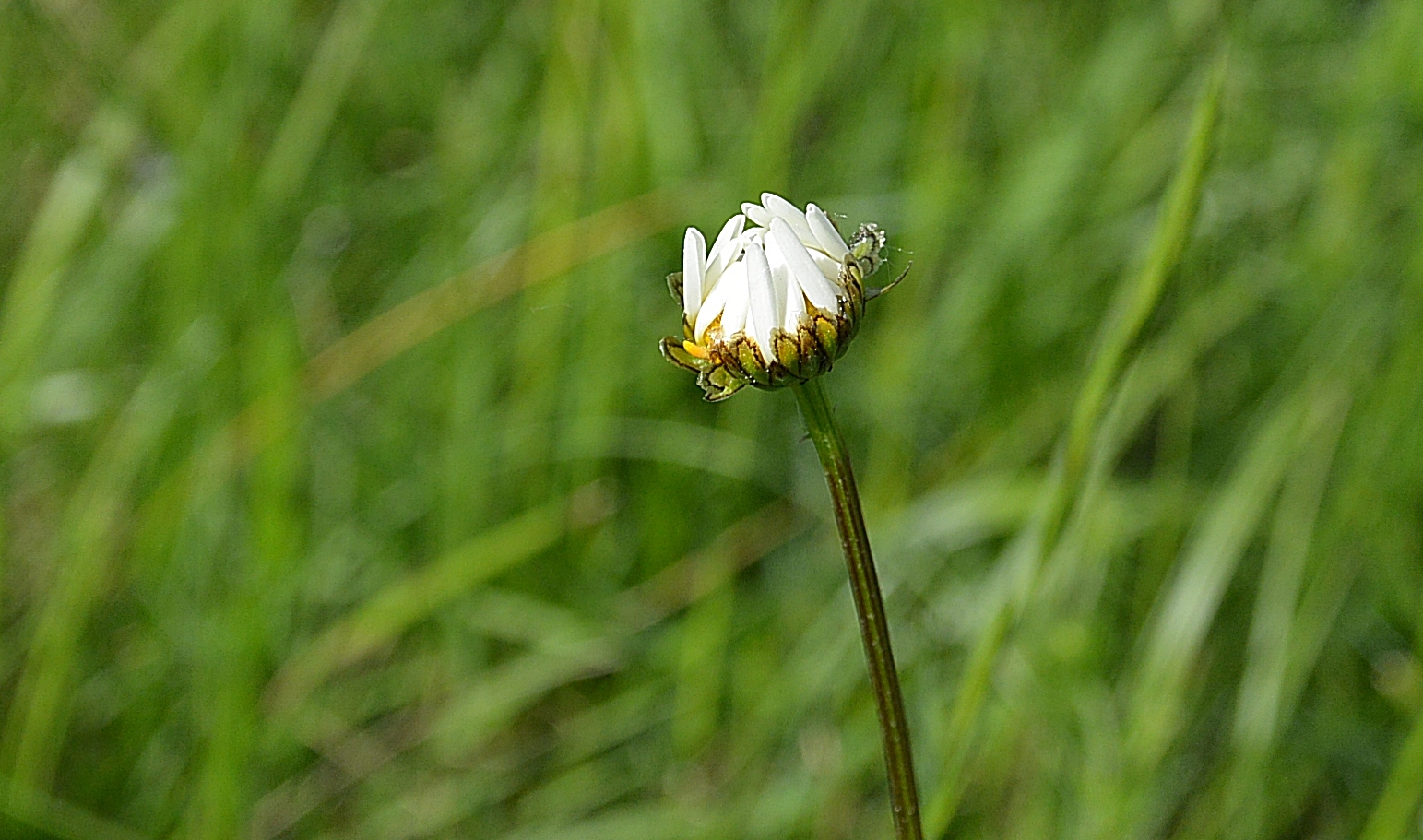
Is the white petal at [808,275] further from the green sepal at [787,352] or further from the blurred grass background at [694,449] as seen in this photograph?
the blurred grass background at [694,449]

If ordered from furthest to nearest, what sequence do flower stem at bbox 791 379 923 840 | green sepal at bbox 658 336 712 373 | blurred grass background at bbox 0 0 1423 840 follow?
blurred grass background at bbox 0 0 1423 840 < green sepal at bbox 658 336 712 373 < flower stem at bbox 791 379 923 840

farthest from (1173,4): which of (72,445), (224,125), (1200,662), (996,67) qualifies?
(72,445)

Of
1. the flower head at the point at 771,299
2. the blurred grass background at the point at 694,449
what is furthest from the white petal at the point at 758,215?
the blurred grass background at the point at 694,449

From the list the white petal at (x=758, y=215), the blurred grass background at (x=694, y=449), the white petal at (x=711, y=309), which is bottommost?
the white petal at (x=711, y=309)

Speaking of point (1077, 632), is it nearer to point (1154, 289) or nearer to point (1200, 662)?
point (1200, 662)

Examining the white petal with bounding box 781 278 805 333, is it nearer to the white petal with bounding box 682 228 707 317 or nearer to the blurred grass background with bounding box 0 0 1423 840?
the white petal with bounding box 682 228 707 317

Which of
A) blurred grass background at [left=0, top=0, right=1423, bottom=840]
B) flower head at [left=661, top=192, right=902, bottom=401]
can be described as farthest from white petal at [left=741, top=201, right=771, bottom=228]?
blurred grass background at [left=0, top=0, right=1423, bottom=840]

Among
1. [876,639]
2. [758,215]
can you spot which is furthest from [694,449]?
[876,639]
